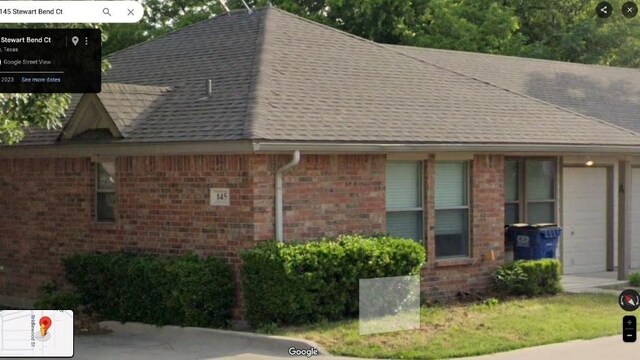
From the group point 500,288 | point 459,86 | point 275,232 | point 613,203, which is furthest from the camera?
point 613,203

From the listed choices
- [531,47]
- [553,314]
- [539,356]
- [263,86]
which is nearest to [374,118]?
[263,86]

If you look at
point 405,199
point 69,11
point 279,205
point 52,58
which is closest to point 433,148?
point 405,199

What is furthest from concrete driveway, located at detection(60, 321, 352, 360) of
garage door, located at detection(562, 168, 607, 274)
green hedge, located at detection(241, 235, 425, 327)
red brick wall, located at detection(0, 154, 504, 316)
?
garage door, located at detection(562, 168, 607, 274)

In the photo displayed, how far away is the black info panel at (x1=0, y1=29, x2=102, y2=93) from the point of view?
9.91 meters

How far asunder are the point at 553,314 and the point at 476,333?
2.00m

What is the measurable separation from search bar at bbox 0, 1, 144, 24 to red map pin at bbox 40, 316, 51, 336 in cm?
261

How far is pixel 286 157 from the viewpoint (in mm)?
14047

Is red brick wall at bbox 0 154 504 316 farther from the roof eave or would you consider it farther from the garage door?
the garage door

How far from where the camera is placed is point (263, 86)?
15047 mm

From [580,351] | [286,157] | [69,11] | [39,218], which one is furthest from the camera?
[39,218]

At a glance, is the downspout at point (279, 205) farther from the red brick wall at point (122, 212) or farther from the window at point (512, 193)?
the window at point (512, 193)

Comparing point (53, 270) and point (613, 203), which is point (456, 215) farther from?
point (53, 270)

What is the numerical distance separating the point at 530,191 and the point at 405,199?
391 centimetres

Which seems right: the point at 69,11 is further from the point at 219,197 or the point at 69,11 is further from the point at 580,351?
the point at 580,351
